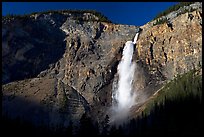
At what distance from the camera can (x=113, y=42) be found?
584 feet

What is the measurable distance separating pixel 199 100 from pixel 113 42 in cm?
6279

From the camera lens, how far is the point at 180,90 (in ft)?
432

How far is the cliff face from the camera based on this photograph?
152 metres

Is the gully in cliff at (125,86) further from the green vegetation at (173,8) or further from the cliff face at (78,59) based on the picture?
the green vegetation at (173,8)

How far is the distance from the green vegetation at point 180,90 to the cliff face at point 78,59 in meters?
12.7

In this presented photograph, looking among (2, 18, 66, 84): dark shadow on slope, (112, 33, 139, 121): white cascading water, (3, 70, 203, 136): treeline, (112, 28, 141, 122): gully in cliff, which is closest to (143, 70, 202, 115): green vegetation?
(3, 70, 203, 136): treeline

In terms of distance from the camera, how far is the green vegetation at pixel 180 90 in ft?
416

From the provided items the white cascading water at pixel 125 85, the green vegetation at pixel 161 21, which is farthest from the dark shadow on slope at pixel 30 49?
the green vegetation at pixel 161 21

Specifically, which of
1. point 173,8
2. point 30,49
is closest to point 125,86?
point 30,49

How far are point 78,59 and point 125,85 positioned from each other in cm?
1832

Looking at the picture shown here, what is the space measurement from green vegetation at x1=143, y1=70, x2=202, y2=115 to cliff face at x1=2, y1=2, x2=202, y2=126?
41.5 feet

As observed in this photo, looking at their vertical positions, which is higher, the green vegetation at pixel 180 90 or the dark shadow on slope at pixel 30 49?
the dark shadow on slope at pixel 30 49

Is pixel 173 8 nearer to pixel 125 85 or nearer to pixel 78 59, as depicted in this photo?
pixel 125 85

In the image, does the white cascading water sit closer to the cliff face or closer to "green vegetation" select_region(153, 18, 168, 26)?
the cliff face
